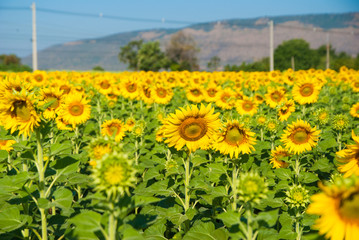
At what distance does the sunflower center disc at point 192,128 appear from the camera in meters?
3.81

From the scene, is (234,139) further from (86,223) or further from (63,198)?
(86,223)

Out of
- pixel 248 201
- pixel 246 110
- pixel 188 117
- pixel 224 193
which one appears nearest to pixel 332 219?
pixel 248 201

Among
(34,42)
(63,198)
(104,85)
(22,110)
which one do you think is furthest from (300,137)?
(34,42)

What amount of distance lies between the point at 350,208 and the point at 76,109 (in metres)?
5.72

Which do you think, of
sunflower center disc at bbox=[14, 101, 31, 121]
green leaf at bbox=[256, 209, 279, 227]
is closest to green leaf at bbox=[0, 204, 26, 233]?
sunflower center disc at bbox=[14, 101, 31, 121]

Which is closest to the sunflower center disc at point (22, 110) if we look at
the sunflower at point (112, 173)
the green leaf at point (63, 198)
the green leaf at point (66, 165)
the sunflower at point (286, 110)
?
the green leaf at point (66, 165)

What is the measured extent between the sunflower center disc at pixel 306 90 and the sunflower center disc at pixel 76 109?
511cm

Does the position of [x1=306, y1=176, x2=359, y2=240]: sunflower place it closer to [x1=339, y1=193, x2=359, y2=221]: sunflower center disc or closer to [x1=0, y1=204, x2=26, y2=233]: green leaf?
[x1=339, y1=193, x2=359, y2=221]: sunflower center disc

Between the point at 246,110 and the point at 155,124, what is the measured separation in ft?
7.82

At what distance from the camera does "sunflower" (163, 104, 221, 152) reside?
378cm

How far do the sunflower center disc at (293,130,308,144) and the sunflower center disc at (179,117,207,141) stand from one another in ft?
4.92

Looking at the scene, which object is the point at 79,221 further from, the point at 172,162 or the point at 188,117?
the point at 172,162

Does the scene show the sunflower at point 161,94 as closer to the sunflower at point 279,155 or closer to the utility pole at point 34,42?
the sunflower at point 279,155

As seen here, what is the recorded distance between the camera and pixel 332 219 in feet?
5.46
